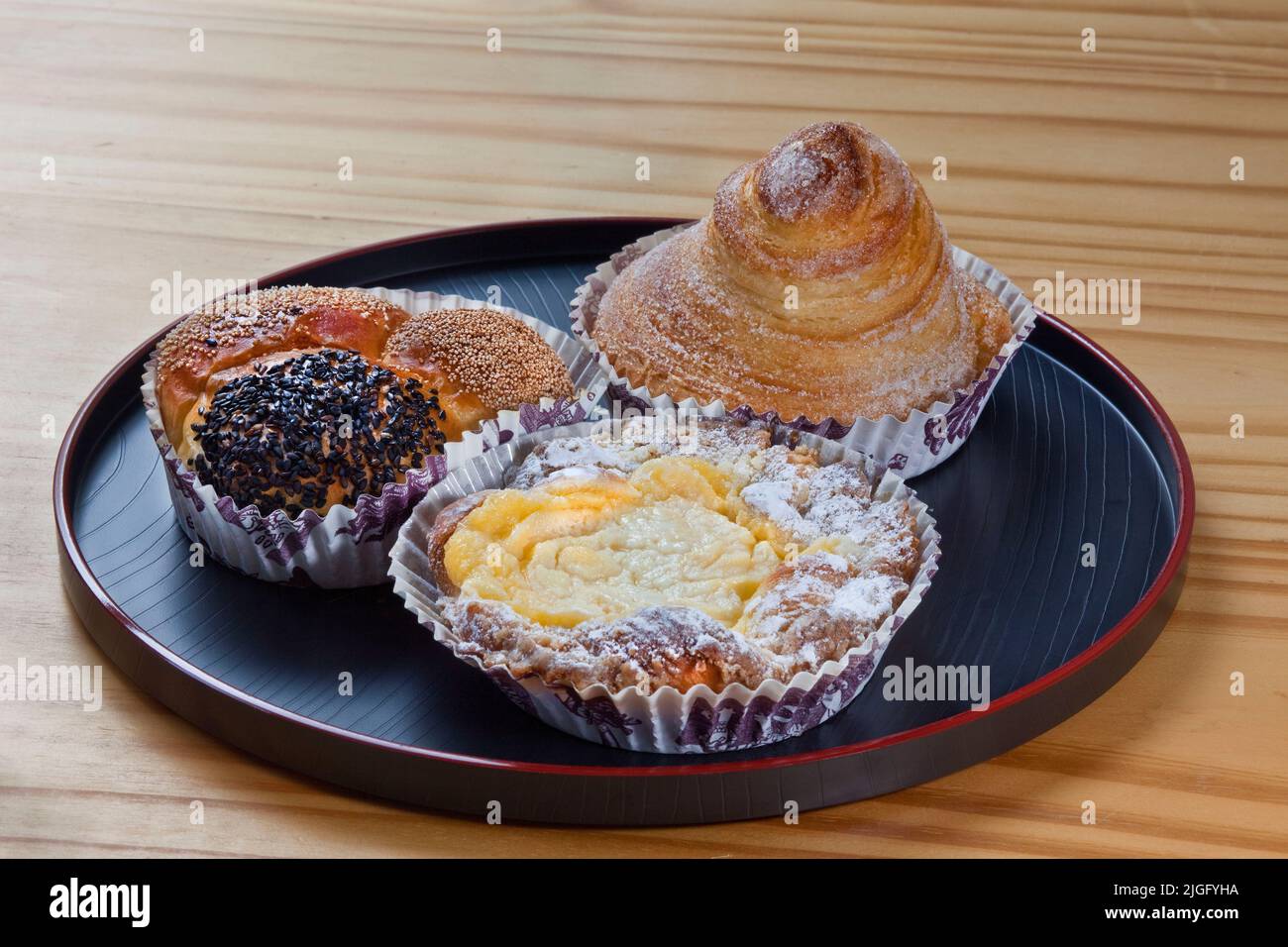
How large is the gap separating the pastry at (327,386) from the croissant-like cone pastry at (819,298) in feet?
1.18

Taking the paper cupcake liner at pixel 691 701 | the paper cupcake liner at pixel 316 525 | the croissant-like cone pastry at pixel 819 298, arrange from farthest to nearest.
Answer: the croissant-like cone pastry at pixel 819 298 < the paper cupcake liner at pixel 316 525 < the paper cupcake liner at pixel 691 701

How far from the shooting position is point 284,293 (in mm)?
3656

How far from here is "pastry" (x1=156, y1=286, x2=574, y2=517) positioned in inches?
126

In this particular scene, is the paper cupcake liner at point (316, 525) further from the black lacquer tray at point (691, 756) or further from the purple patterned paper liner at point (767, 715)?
the purple patterned paper liner at point (767, 715)

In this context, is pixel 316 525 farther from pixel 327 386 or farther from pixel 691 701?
pixel 691 701

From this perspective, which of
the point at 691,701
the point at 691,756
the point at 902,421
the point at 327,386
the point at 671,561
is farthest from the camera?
the point at 902,421

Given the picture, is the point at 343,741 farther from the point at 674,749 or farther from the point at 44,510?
the point at 44,510

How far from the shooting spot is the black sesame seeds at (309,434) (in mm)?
3191

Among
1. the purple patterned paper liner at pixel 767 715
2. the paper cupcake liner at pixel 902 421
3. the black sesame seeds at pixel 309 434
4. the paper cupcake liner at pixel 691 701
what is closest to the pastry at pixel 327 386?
the black sesame seeds at pixel 309 434

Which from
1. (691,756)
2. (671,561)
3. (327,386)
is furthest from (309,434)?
(691,756)

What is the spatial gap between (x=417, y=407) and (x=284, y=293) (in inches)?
20.9

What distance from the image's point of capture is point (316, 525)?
3.13m

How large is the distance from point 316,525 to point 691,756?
885mm

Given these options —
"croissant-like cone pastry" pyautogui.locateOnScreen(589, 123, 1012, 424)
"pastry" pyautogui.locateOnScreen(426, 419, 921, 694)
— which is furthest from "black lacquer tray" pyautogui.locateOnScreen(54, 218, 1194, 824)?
"croissant-like cone pastry" pyautogui.locateOnScreen(589, 123, 1012, 424)
